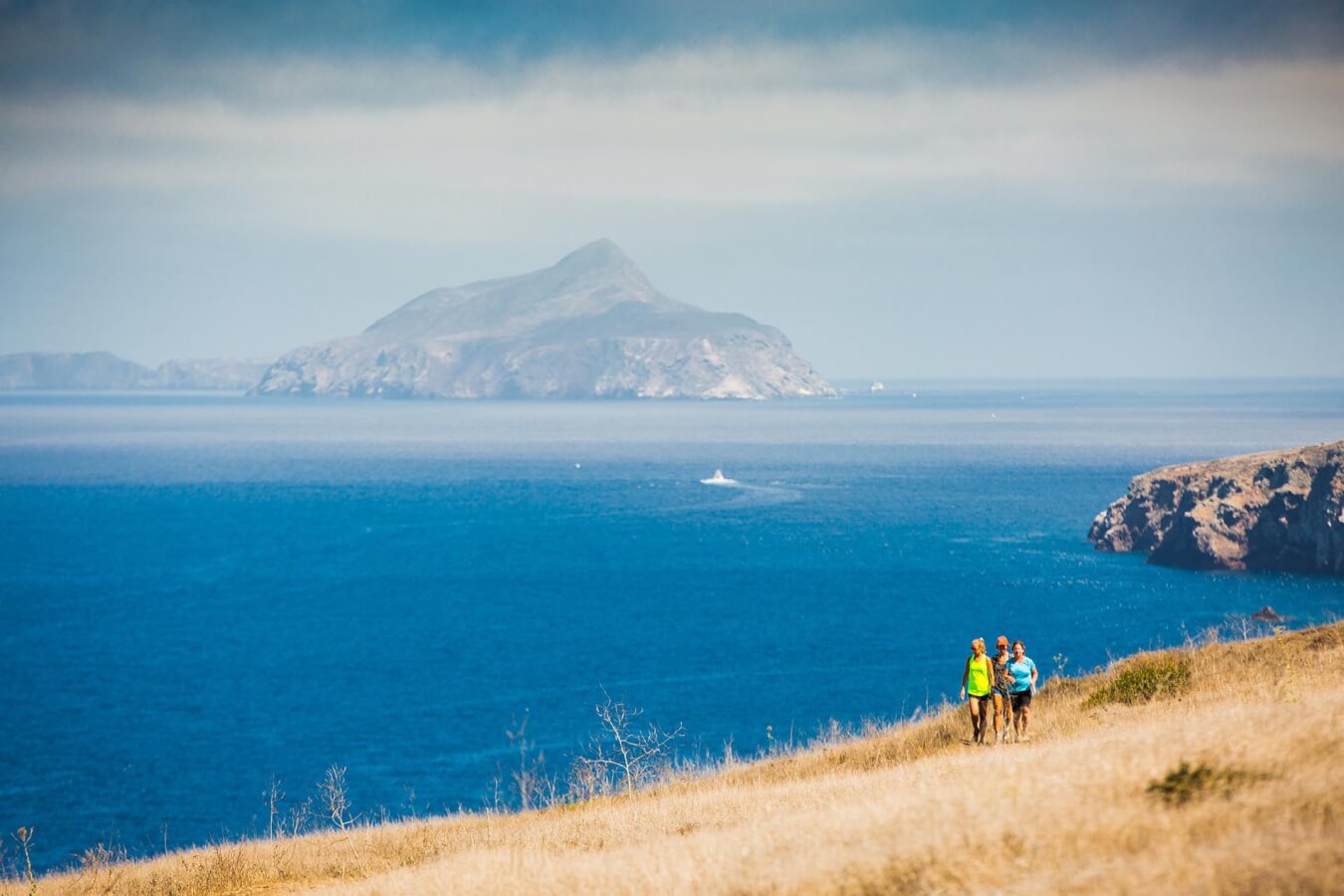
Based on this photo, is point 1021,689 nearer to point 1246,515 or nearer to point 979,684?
point 979,684

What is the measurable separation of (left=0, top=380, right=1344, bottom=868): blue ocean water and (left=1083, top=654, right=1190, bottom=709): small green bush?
13.2 meters

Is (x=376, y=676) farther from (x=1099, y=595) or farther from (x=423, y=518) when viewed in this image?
(x=423, y=518)

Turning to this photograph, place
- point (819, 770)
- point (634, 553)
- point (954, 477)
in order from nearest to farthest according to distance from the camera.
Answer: point (819, 770), point (634, 553), point (954, 477)

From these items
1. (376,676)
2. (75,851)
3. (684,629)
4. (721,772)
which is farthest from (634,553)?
(721,772)

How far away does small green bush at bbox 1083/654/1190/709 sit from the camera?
2097 centimetres

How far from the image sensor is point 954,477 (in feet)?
520

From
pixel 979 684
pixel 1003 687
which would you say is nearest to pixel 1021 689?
pixel 1003 687

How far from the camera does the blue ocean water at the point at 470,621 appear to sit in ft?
169

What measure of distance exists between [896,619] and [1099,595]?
16.4 m

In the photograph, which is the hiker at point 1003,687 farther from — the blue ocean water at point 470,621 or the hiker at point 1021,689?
the blue ocean water at point 470,621

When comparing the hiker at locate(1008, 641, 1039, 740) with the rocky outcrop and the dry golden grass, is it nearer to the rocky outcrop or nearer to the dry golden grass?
the dry golden grass

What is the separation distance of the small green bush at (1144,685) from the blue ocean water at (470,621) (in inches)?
520

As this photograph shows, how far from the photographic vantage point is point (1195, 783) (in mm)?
10297

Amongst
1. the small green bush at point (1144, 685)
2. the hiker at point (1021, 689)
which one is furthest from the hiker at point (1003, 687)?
the small green bush at point (1144, 685)
